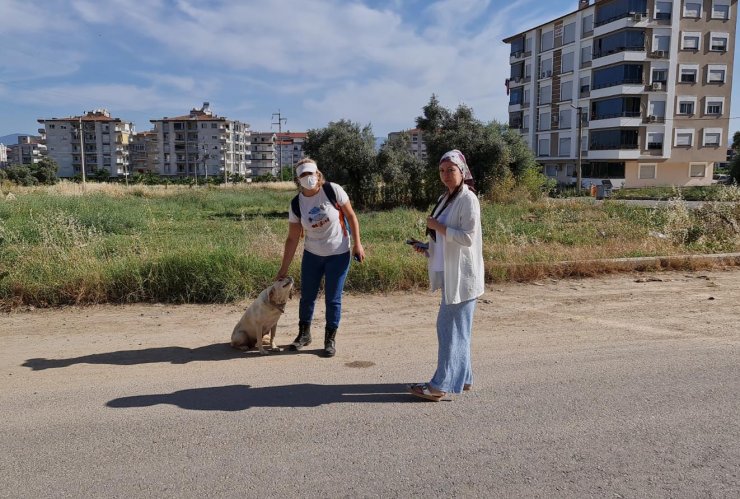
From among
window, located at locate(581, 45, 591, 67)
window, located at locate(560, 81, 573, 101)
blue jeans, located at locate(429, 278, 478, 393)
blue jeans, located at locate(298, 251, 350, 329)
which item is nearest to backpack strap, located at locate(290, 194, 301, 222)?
blue jeans, located at locate(298, 251, 350, 329)

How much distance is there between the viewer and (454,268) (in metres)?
4.21

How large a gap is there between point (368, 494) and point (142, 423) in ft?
5.88

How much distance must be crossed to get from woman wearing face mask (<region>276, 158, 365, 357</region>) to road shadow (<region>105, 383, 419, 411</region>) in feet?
3.06

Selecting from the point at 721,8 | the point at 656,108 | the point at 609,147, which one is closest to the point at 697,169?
the point at 656,108

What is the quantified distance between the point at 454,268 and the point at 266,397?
176cm

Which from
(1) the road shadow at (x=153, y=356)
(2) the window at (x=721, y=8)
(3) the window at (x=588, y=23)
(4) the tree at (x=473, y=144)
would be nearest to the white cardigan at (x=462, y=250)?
(1) the road shadow at (x=153, y=356)

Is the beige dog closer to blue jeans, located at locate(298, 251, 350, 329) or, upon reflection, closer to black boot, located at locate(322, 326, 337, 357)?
blue jeans, located at locate(298, 251, 350, 329)

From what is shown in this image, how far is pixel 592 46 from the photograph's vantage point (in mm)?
60781

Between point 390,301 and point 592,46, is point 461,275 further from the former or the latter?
point 592,46

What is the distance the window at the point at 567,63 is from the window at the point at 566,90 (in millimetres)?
1380

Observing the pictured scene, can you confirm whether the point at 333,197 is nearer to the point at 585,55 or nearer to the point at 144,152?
the point at 585,55

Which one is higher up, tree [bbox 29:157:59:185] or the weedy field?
tree [bbox 29:157:59:185]

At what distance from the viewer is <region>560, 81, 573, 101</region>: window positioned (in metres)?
64.3

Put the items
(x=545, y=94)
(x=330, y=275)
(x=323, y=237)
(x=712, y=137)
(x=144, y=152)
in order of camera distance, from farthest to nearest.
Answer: (x=144, y=152), (x=545, y=94), (x=712, y=137), (x=330, y=275), (x=323, y=237)
